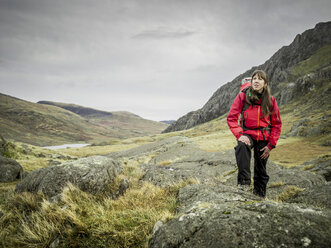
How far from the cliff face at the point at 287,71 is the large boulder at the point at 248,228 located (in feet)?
378

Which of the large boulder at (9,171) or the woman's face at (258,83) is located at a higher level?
the woman's face at (258,83)

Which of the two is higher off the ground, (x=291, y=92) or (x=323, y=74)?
(x=323, y=74)

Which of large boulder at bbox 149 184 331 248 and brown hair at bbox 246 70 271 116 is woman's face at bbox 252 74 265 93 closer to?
brown hair at bbox 246 70 271 116

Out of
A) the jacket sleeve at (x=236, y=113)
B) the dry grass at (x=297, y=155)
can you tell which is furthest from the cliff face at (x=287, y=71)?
the jacket sleeve at (x=236, y=113)

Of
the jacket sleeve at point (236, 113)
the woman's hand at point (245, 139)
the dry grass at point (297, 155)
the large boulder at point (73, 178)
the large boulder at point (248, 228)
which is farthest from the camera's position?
the dry grass at point (297, 155)

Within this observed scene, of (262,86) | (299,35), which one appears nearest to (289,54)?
(299,35)

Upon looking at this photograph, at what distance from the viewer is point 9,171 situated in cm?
939

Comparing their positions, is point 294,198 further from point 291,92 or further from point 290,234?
point 291,92

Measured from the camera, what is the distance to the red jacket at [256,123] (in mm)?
4230

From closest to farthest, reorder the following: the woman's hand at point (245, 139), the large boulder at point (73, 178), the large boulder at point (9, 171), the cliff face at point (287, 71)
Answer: the woman's hand at point (245, 139) → the large boulder at point (73, 178) → the large boulder at point (9, 171) → the cliff face at point (287, 71)

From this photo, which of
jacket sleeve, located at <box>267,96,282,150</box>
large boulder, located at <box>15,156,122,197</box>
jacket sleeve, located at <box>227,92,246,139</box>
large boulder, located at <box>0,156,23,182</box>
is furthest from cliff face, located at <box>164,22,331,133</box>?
large boulder, located at <box>0,156,23,182</box>

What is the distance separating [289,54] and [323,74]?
220 feet

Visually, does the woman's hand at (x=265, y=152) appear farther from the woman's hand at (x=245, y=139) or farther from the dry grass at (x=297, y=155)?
the dry grass at (x=297, y=155)

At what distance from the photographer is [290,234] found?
1631 millimetres
